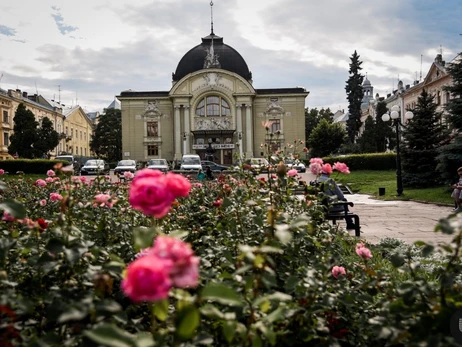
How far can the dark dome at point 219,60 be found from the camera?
5344cm

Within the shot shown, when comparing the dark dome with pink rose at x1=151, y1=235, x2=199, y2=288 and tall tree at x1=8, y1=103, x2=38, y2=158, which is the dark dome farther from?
pink rose at x1=151, y1=235, x2=199, y2=288

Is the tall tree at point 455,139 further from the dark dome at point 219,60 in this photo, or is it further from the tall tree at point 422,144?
the dark dome at point 219,60

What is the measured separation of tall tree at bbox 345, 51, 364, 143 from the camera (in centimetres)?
5912

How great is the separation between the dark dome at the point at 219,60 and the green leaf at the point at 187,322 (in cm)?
5319

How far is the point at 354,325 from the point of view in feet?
7.72

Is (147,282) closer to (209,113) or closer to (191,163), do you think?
(191,163)

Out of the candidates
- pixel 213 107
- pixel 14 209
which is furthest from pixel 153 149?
pixel 14 209

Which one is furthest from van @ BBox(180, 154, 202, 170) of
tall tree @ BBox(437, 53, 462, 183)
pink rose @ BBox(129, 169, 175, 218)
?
pink rose @ BBox(129, 169, 175, 218)

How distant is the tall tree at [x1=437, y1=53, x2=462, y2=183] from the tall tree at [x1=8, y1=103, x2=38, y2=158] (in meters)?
41.2

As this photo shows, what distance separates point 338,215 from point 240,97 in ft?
140

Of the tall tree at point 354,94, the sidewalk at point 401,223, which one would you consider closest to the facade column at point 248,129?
the tall tree at point 354,94

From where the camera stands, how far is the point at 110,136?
62188mm

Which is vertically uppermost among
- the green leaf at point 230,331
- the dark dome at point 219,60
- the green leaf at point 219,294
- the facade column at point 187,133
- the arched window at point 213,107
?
the dark dome at point 219,60

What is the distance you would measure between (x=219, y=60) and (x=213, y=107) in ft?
23.5
